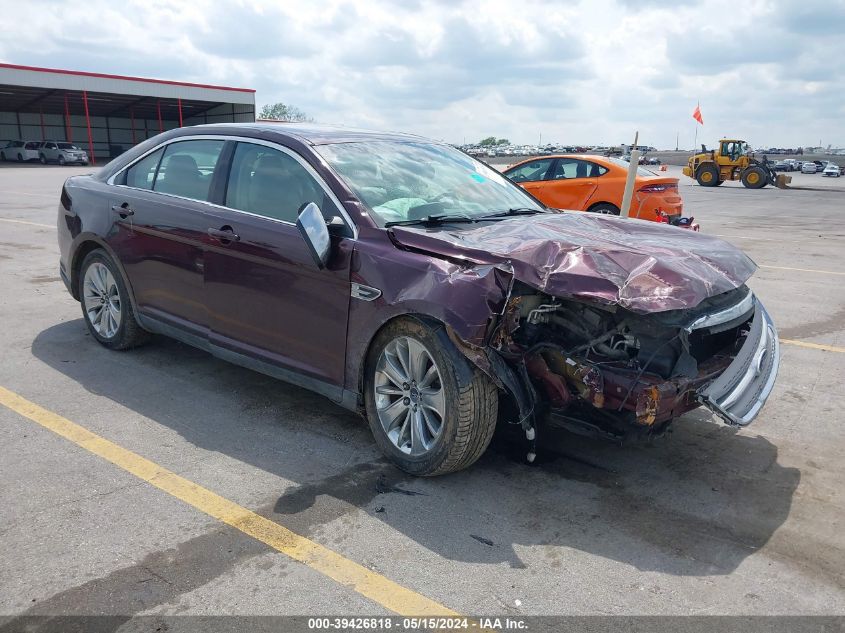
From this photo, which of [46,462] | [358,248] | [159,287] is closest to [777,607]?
[358,248]

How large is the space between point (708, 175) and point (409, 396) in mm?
35247

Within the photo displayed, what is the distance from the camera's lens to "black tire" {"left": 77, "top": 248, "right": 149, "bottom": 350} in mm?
5395

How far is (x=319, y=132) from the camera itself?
15.3 feet

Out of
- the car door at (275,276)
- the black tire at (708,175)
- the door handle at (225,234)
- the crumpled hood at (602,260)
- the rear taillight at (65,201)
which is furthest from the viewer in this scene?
the black tire at (708,175)

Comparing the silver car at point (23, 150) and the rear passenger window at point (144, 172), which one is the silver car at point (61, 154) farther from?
the rear passenger window at point (144, 172)

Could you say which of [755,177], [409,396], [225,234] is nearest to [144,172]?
[225,234]

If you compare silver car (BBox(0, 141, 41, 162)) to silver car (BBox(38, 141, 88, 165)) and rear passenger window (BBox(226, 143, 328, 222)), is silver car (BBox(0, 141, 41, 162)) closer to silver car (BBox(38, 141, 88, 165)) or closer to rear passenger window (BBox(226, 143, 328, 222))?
silver car (BBox(38, 141, 88, 165))

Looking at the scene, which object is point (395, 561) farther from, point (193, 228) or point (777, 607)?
point (193, 228)

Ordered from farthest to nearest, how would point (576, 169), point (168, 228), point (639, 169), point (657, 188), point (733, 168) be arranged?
point (733, 168)
point (576, 169)
point (639, 169)
point (657, 188)
point (168, 228)

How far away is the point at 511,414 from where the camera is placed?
3820mm

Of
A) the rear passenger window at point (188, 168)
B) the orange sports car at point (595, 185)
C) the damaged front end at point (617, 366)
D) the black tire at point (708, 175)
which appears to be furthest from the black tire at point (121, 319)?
the black tire at point (708, 175)

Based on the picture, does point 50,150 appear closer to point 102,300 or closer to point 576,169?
point 576,169

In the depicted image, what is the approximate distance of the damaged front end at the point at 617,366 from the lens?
11.1 ft

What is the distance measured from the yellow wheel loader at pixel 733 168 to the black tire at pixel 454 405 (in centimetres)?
3465
